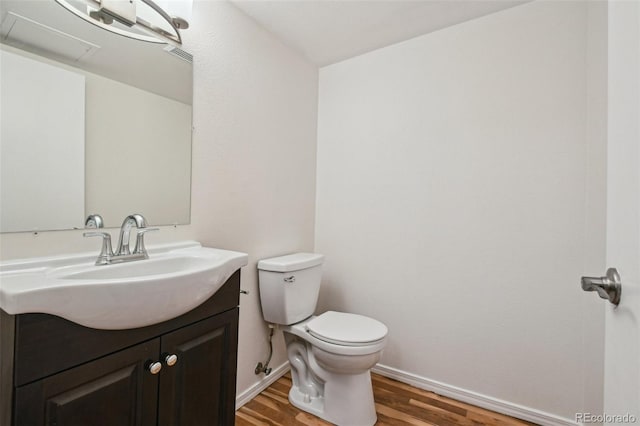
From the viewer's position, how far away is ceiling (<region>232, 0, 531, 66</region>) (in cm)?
158

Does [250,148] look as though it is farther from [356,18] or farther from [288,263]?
[356,18]

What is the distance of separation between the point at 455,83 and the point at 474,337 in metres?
1.47

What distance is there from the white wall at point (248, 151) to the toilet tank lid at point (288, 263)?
7 cm

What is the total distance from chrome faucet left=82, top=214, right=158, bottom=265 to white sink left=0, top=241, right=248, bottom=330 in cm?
4

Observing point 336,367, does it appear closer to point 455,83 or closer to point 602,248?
point 602,248

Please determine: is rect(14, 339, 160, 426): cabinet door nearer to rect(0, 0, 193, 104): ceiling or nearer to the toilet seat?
the toilet seat

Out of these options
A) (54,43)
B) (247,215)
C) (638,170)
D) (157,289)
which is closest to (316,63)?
(247,215)

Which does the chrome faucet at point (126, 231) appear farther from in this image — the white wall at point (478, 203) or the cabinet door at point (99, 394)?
the white wall at point (478, 203)

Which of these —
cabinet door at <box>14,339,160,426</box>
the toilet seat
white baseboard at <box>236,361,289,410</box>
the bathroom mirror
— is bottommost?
white baseboard at <box>236,361,289,410</box>

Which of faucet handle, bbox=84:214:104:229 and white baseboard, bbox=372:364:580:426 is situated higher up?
faucet handle, bbox=84:214:104:229

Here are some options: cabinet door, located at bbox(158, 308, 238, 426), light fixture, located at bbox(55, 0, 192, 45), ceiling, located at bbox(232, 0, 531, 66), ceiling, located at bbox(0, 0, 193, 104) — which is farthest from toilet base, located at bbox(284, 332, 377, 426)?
ceiling, located at bbox(232, 0, 531, 66)

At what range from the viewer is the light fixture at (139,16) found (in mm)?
1091

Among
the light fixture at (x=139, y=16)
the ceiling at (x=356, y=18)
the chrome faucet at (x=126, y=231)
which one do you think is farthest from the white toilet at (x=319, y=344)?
the ceiling at (x=356, y=18)

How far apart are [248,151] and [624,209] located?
5.07 feet
